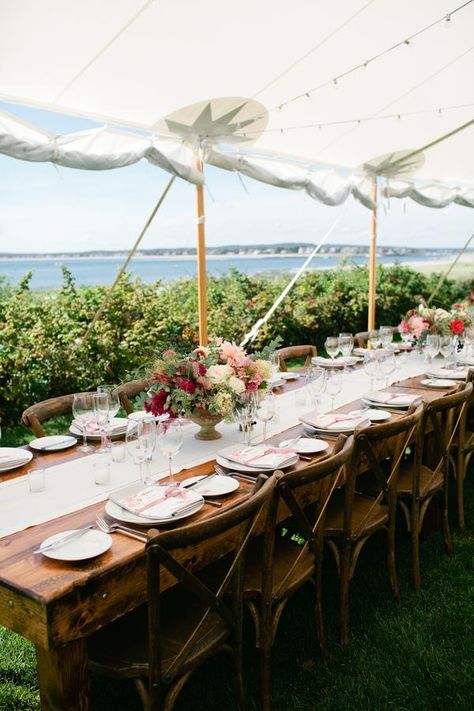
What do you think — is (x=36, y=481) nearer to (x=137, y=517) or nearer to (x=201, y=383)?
(x=137, y=517)

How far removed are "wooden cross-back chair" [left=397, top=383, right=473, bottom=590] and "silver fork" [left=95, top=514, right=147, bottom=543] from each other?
150 cm

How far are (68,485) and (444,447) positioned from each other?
1.78m

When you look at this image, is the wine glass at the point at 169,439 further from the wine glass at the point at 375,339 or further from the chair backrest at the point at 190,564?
the wine glass at the point at 375,339

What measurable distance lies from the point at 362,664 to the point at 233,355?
1.36 meters

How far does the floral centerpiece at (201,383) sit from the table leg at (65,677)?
3.76 feet

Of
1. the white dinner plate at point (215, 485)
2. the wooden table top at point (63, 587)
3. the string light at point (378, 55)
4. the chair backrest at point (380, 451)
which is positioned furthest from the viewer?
the string light at point (378, 55)

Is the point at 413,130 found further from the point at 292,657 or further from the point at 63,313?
the point at 292,657

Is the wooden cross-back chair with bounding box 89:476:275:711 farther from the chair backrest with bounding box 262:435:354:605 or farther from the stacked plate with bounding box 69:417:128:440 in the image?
the stacked plate with bounding box 69:417:128:440

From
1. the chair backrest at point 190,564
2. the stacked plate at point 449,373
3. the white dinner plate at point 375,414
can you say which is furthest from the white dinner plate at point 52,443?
the stacked plate at point 449,373

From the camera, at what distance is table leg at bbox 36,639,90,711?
5.15ft

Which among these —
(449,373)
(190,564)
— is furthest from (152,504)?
(449,373)

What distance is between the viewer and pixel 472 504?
398cm

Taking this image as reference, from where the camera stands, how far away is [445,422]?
3.36 meters

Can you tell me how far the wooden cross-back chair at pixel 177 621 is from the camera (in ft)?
5.03
